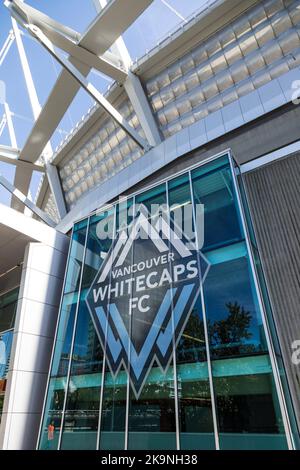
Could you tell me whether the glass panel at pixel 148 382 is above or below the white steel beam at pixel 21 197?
below

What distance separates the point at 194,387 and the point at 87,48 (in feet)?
62.2

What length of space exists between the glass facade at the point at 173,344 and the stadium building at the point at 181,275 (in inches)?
1.5

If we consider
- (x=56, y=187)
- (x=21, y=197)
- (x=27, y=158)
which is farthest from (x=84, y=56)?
(x=56, y=187)

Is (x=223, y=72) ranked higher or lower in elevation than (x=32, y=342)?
higher

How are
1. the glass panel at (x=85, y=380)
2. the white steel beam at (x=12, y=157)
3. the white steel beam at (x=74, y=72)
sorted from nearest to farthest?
1. the glass panel at (x=85, y=380)
2. the white steel beam at (x=74, y=72)
3. the white steel beam at (x=12, y=157)

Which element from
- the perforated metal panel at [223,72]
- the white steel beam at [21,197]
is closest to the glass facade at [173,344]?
the perforated metal panel at [223,72]

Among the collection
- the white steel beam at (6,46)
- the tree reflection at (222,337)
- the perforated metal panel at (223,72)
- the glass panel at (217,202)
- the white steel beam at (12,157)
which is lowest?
the tree reflection at (222,337)

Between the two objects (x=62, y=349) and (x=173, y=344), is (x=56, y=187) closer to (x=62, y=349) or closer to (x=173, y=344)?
(x=62, y=349)

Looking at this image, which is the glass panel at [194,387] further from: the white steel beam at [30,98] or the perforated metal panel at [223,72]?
the white steel beam at [30,98]

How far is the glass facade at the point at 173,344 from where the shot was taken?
23.0ft

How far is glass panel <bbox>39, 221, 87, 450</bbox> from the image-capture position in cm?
965

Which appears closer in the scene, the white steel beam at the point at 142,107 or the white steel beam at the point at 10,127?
the white steel beam at the point at 142,107

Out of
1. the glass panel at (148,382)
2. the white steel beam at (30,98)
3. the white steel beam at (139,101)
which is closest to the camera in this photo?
the glass panel at (148,382)

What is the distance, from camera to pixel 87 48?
728 inches
